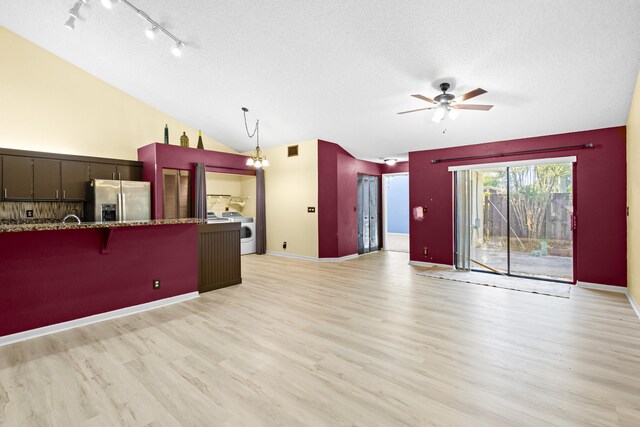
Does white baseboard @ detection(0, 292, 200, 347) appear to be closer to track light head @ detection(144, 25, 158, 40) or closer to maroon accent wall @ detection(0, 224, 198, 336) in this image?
maroon accent wall @ detection(0, 224, 198, 336)

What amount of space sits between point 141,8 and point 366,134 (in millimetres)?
3978

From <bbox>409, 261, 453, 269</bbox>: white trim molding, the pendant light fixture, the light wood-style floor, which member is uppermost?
the pendant light fixture

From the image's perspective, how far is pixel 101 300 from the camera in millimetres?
3260

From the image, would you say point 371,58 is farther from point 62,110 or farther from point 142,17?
point 62,110

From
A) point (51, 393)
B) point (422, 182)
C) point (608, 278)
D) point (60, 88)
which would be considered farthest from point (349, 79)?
point (60, 88)

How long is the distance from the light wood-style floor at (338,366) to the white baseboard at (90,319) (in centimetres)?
10

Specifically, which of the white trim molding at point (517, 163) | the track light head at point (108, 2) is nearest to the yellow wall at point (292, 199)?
the white trim molding at point (517, 163)

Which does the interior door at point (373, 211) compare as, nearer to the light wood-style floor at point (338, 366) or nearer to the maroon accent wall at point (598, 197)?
the maroon accent wall at point (598, 197)

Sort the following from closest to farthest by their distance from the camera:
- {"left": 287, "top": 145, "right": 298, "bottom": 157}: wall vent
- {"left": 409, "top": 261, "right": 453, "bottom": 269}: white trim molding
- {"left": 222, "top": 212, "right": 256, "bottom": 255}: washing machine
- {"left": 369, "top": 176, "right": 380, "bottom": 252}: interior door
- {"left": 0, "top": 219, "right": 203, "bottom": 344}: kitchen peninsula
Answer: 1. {"left": 0, "top": 219, "right": 203, "bottom": 344}: kitchen peninsula
2. {"left": 409, "top": 261, "right": 453, "bottom": 269}: white trim molding
3. {"left": 287, "top": 145, "right": 298, "bottom": 157}: wall vent
4. {"left": 222, "top": 212, "right": 256, "bottom": 255}: washing machine
5. {"left": 369, "top": 176, "right": 380, "bottom": 252}: interior door

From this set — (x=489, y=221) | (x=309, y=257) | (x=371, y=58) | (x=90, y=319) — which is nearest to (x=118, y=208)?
(x=90, y=319)

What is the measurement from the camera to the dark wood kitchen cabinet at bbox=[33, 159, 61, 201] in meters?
4.93

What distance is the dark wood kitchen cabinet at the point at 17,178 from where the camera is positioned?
4648 mm

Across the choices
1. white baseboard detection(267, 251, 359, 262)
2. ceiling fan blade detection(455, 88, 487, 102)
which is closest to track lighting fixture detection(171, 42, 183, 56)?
ceiling fan blade detection(455, 88, 487, 102)

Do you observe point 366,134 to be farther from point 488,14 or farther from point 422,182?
point 488,14
